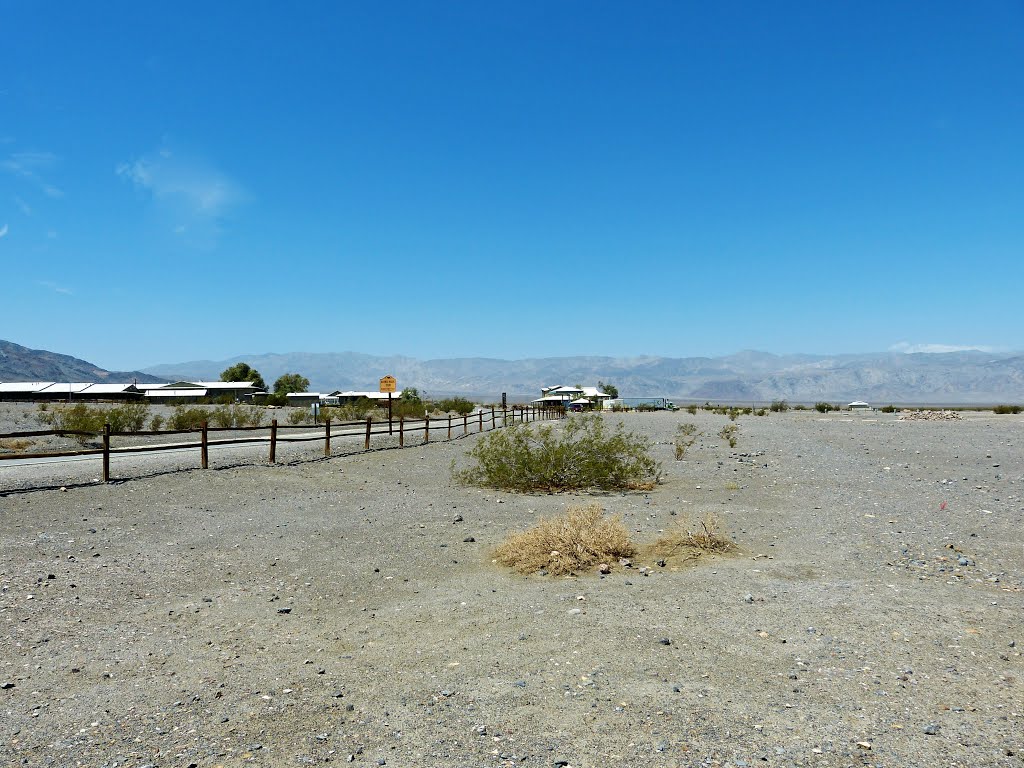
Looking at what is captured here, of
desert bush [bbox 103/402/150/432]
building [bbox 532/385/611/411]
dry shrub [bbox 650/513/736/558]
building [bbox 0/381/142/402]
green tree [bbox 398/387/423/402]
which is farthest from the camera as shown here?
building [bbox 532/385/611/411]

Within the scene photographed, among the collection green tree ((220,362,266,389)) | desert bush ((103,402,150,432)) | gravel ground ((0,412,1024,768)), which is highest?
green tree ((220,362,266,389))

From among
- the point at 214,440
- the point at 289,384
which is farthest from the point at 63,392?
the point at 214,440

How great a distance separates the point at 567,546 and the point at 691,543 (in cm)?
161

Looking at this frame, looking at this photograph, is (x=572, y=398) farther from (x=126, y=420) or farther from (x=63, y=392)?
(x=126, y=420)

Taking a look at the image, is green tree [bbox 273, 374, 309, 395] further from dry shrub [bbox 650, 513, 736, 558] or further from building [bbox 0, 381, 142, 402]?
dry shrub [bbox 650, 513, 736, 558]

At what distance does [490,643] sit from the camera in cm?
579

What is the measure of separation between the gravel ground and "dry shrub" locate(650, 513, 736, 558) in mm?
314

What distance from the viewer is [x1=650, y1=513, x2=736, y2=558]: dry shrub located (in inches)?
339

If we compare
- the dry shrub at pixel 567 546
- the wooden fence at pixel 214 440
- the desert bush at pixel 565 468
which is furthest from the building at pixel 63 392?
the dry shrub at pixel 567 546

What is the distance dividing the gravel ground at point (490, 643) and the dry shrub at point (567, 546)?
346mm

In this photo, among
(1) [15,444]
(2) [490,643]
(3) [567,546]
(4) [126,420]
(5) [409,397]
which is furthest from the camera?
(5) [409,397]

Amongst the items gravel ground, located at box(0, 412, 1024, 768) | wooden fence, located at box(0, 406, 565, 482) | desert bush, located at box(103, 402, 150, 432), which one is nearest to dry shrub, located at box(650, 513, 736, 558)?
gravel ground, located at box(0, 412, 1024, 768)

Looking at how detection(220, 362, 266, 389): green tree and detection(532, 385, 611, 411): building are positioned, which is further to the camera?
detection(220, 362, 266, 389): green tree

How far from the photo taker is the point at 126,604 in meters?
7.00
